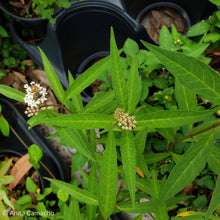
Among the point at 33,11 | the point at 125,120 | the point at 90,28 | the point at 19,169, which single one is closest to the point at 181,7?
the point at 90,28

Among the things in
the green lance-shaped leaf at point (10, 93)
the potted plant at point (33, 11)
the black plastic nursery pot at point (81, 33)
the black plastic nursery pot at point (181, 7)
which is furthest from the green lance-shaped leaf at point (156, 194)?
the black plastic nursery pot at point (181, 7)

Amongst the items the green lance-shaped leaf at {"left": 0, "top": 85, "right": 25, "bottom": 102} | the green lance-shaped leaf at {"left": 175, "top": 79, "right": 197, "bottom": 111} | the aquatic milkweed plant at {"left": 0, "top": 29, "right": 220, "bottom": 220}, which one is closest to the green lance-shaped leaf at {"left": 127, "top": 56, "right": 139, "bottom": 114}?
the aquatic milkweed plant at {"left": 0, "top": 29, "right": 220, "bottom": 220}

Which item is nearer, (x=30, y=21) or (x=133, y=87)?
(x=133, y=87)

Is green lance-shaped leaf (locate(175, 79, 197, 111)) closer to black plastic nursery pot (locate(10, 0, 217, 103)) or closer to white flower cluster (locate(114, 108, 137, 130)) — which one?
white flower cluster (locate(114, 108, 137, 130))

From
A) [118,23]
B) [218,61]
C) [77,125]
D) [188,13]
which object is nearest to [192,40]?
[218,61]

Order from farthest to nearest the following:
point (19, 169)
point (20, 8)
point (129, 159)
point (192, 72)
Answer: point (20, 8) → point (19, 169) → point (129, 159) → point (192, 72)

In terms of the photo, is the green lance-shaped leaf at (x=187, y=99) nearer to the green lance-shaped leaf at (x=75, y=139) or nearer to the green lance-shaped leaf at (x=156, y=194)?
the green lance-shaped leaf at (x=156, y=194)

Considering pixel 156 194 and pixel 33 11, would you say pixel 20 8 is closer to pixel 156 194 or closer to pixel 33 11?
pixel 33 11
